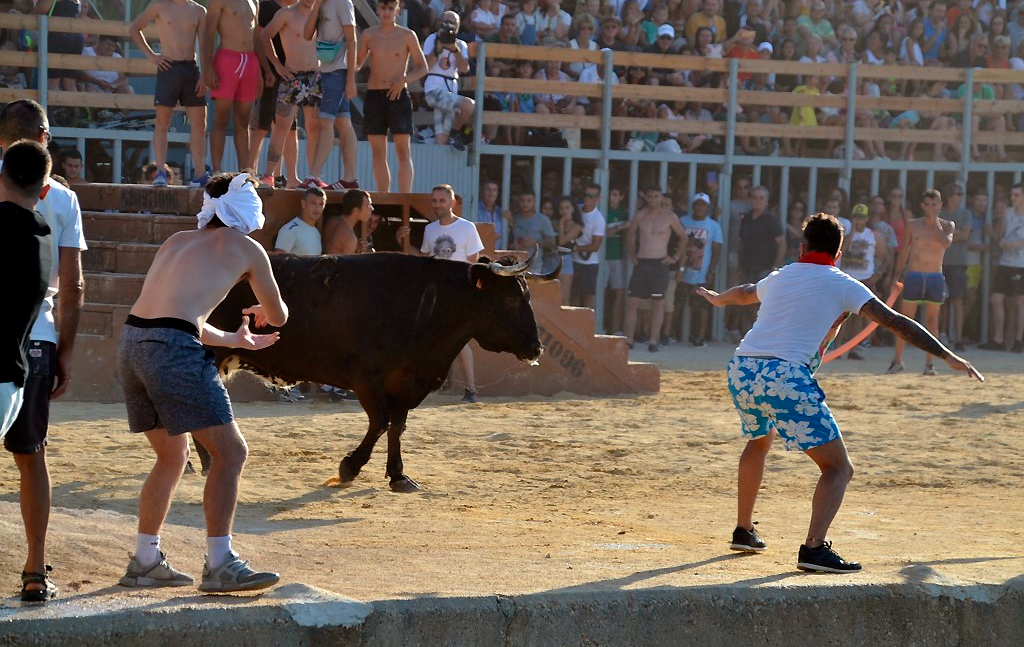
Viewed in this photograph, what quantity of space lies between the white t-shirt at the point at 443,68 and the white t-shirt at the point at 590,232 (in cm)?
226

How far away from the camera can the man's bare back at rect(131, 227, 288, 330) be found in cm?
537

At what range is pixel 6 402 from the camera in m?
4.91

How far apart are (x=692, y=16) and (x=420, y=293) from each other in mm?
11222

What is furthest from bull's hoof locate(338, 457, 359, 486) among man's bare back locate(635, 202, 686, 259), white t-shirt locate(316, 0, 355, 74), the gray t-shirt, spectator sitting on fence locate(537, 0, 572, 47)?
the gray t-shirt

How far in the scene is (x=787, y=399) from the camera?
6.24 metres

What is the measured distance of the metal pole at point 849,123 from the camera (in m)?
19.7

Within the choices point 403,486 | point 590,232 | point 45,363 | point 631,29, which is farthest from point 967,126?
point 45,363

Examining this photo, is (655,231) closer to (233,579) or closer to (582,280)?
(582,280)

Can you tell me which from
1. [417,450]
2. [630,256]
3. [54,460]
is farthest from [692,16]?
[54,460]

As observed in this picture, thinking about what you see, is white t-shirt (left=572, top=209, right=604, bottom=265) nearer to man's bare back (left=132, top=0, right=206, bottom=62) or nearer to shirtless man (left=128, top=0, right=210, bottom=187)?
Answer: shirtless man (left=128, top=0, right=210, bottom=187)

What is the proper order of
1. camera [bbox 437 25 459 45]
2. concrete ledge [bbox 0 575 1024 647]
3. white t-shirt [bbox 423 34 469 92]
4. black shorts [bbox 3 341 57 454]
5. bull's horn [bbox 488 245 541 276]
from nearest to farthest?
concrete ledge [bbox 0 575 1024 647], black shorts [bbox 3 341 57 454], bull's horn [bbox 488 245 541 276], camera [bbox 437 25 459 45], white t-shirt [bbox 423 34 469 92]

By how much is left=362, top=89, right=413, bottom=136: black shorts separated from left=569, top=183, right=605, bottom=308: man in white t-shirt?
16.8 ft

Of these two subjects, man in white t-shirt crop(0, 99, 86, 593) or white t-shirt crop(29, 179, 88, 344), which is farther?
white t-shirt crop(29, 179, 88, 344)

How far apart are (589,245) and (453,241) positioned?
5614 millimetres
